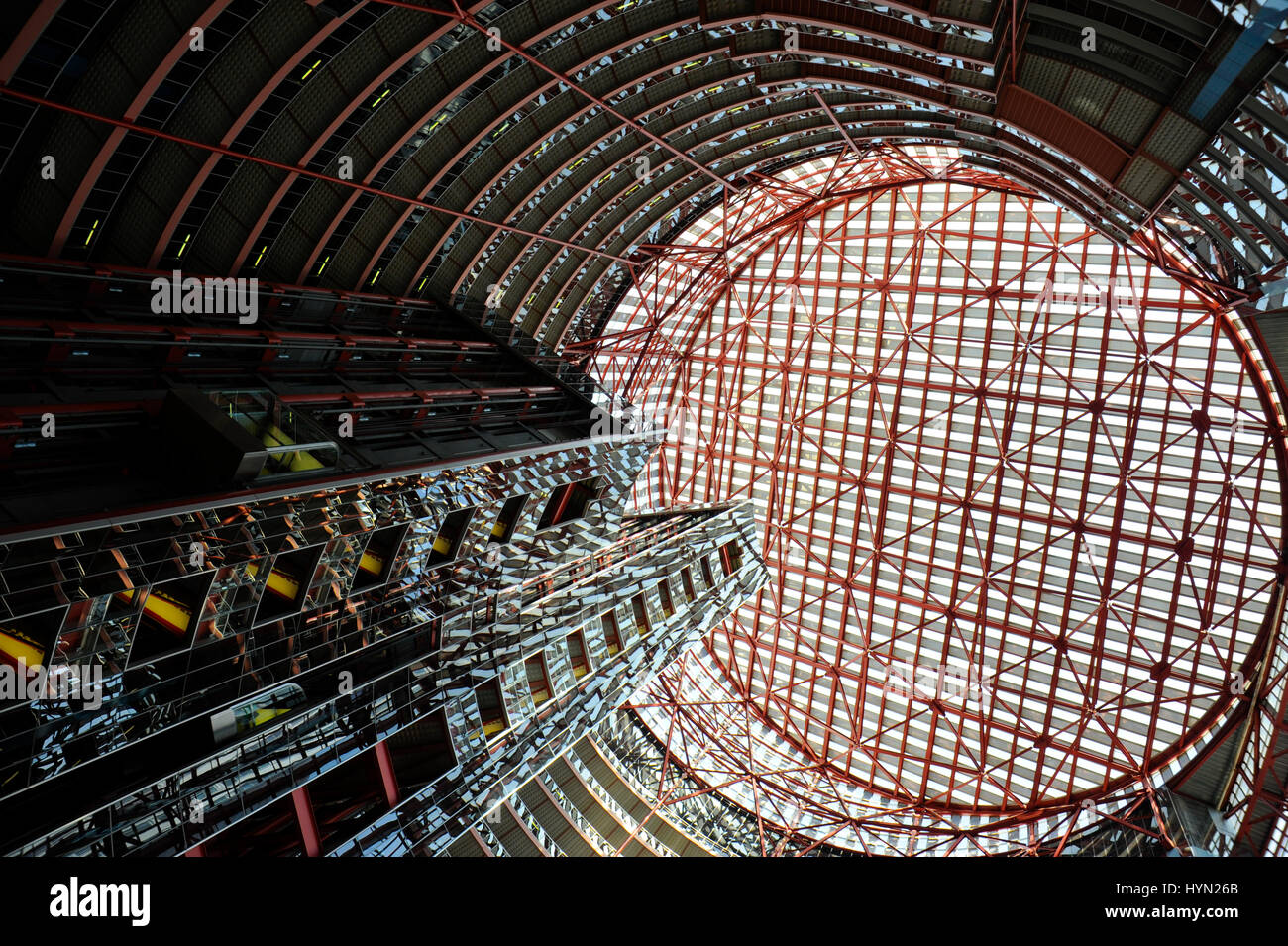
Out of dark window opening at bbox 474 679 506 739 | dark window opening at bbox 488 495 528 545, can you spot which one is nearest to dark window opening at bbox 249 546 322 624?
dark window opening at bbox 474 679 506 739

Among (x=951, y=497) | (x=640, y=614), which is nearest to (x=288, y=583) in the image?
(x=640, y=614)

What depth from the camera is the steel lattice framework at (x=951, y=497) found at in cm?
3644

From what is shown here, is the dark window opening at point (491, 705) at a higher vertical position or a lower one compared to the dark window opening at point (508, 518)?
lower

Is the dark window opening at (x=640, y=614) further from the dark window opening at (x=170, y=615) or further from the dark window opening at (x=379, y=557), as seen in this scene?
the dark window opening at (x=170, y=615)

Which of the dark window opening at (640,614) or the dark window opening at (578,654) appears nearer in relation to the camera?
the dark window opening at (578,654)

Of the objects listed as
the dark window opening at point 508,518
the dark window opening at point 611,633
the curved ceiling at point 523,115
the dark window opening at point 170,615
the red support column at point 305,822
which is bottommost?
the red support column at point 305,822

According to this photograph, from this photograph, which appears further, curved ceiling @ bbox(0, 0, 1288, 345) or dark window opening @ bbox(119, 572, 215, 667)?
curved ceiling @ bbox(0, 0, 1288, 345)

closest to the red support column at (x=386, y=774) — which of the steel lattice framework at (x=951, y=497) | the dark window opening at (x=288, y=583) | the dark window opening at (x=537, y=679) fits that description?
the dark window opening at (x=288, y=583)

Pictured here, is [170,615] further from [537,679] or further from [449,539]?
[537,679]

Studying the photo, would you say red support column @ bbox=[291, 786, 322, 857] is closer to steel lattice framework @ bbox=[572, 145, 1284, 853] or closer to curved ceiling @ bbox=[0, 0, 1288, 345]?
curved ceiling @ bbox=[0, 0, 1288, 345]

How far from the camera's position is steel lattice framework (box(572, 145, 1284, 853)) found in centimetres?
3644

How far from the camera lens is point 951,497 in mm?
41375
